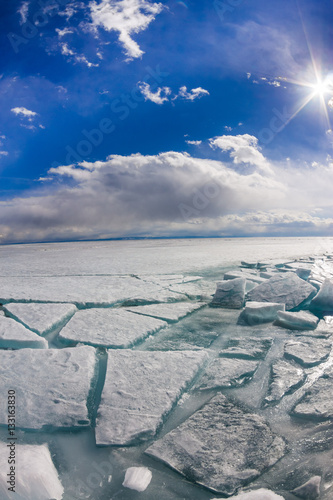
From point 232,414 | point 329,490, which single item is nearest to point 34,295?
point 232,414

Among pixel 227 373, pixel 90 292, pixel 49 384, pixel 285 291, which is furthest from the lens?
pixel 90 292

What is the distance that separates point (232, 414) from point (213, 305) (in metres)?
1.35

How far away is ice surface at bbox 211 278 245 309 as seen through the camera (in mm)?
2189

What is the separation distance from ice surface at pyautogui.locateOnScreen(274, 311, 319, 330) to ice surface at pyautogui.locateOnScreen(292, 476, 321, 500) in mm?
1178

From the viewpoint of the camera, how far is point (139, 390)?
996mm

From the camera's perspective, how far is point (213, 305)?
2232mm

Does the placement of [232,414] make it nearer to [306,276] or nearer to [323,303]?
[323,303]

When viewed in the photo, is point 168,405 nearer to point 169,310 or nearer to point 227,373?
point 227,373

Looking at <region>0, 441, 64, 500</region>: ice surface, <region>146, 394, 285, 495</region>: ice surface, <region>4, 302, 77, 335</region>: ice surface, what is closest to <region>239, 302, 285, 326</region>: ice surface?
<region>146, 394, 285, 495</region>: ice surface

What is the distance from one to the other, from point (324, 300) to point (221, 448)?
5.63ft

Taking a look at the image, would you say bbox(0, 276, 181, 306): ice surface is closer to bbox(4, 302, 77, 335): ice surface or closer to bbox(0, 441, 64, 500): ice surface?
bbox(4, 302, 77, 335): ice surface

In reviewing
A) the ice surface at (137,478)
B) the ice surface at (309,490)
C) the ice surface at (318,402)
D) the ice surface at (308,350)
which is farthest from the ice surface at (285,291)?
the ice surface at (137,478)

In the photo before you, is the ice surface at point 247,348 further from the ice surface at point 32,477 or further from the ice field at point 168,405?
the ice surface at point 32,477

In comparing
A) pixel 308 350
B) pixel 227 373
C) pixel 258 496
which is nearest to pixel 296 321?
pixel 308 350
